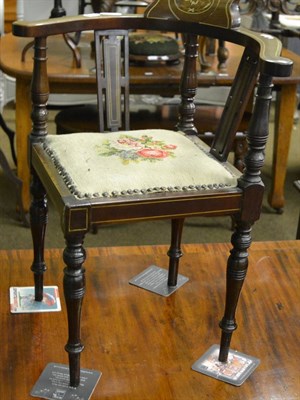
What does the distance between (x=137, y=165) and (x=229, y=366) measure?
1.62ft

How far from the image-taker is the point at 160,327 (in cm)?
180

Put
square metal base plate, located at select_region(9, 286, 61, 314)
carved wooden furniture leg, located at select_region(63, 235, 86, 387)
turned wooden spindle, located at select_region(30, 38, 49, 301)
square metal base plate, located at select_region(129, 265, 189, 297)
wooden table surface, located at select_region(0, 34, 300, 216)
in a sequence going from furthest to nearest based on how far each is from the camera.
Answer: wooden table surface, located at select_region(0, 34, 300, 216) < square metal base plate, located at select_region(129, 265, 189, 297) < square metal base plate, located at select_region(9, 286, 61, 314) < turned wooden spindle, located at select_region(30, 38, 49, 301) < carved wooden furniture leg, located at select_region(63, 235, 86, 387)

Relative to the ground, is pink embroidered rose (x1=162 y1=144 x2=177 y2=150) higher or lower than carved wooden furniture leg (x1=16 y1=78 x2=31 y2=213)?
higher

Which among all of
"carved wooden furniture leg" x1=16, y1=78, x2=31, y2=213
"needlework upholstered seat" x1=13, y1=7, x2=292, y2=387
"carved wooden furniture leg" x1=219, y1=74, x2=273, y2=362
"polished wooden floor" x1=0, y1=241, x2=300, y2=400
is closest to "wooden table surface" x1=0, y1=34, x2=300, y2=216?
"carved wooden furniture leg" x1=16, y1=78, x2=31, y2=213

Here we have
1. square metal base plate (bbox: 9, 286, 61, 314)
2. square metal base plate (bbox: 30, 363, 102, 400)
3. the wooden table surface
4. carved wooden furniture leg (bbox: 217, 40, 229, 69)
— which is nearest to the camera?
square metal base plate (bbox: 30, 363, 102, 400)

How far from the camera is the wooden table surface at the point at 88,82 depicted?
2.63 m

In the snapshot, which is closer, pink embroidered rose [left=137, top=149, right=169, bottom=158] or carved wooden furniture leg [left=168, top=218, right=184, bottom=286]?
pink embroidered rose [left=137, top=149, right=169, bottom=158]

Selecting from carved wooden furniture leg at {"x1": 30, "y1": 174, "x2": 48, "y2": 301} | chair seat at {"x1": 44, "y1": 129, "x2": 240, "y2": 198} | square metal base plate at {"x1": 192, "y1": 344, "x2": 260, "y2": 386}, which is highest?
→ chair seat at {"x1": 44, "y1": 129, "x2": 240, "y2": 198}

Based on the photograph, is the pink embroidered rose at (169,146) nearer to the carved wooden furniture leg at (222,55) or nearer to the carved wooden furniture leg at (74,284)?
the carved wooden furniture leg at (74,284)

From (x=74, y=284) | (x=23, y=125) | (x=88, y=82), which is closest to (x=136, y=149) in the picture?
(x=74, y=284)

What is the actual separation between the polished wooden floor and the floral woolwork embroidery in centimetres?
43

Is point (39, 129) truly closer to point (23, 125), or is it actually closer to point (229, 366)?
point (229, 366)

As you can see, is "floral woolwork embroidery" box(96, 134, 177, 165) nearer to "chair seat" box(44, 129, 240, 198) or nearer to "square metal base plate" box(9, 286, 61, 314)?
"chair seat" box(44, 129, 240, 198)

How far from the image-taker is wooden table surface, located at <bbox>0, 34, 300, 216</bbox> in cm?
263
